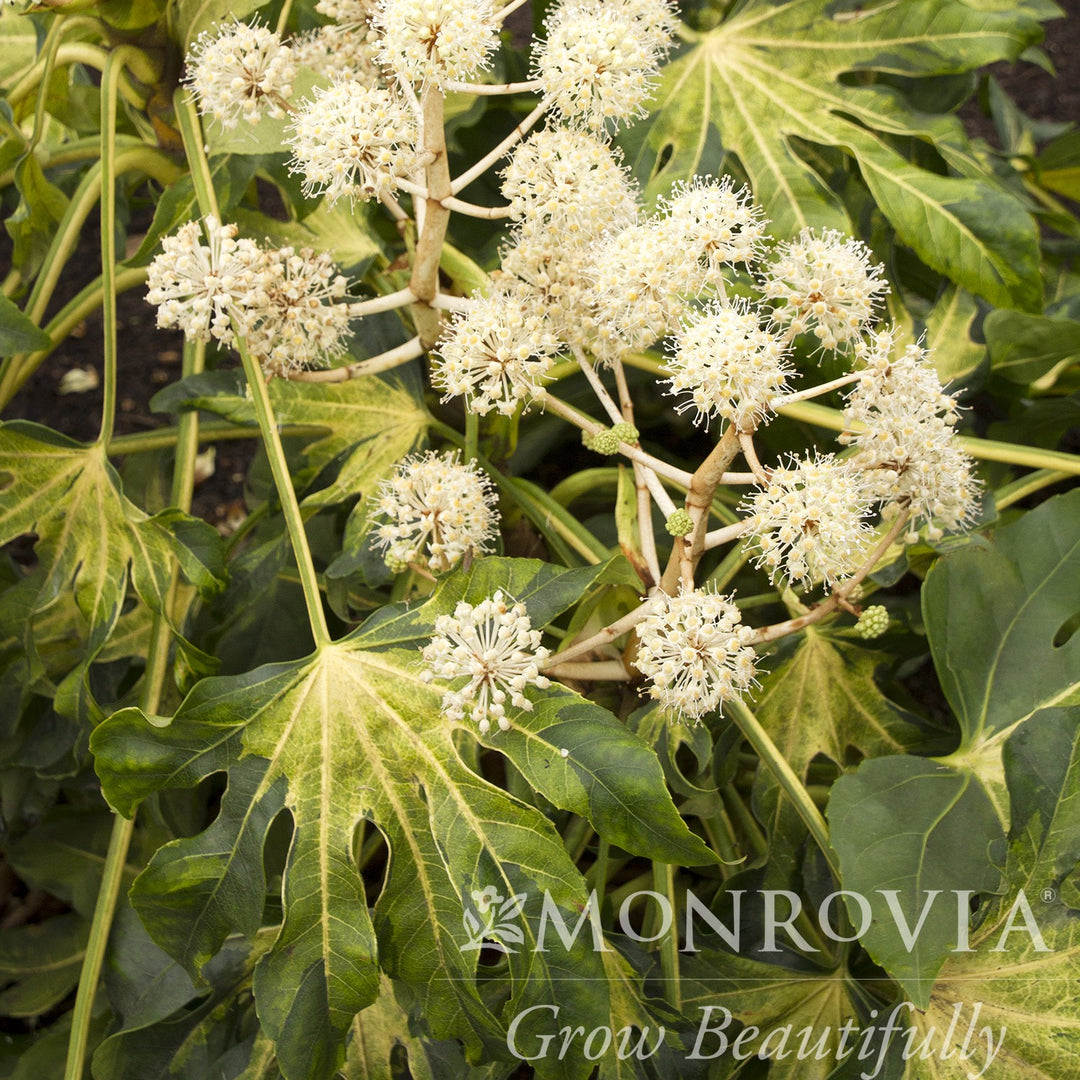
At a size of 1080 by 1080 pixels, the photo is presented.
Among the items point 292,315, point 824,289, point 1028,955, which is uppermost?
point 824,289

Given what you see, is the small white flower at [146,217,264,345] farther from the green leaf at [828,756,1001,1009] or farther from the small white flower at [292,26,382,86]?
the green leaf at [828,756,1001,1009]

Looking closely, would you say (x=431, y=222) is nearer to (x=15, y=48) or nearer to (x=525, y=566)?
(x=525, y=566)

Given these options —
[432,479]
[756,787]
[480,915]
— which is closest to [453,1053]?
[480,915]

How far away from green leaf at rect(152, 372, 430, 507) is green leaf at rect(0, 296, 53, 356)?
0.16 meters

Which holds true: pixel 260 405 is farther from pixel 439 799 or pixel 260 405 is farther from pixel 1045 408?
pixel 1045 408

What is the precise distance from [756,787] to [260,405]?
0.69 metres

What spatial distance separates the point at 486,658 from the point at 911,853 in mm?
454

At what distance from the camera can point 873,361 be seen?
0.82 metres

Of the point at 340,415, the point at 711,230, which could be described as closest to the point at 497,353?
the point at 711,230

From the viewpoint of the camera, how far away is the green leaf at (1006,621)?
1.07 m

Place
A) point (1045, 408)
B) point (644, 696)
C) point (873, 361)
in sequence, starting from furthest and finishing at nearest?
point (1045, 408), point (644, 696), point (873, 361)

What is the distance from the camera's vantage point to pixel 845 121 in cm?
134

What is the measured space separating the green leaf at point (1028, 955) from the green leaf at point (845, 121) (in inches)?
24.3

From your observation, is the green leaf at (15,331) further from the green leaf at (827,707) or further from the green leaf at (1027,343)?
the green leaf at (1027,343)
